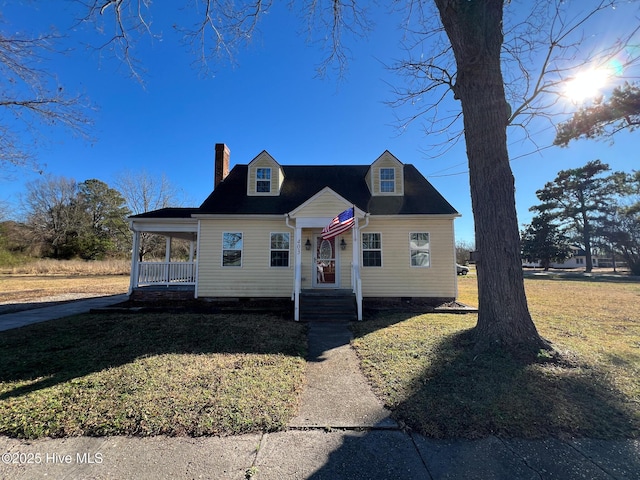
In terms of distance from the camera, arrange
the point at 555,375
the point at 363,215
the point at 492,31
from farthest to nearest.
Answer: the point at 363,215, the point at 492,31, the point at 555,375

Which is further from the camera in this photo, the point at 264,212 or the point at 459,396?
the point at 264,212

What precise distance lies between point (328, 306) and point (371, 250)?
9.57 feet

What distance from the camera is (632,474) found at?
2420mm

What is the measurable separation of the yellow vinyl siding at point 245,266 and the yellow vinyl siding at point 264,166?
1560mm

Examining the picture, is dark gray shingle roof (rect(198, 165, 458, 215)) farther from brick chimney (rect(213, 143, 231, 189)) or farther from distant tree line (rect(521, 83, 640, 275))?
distant tree line (rect(521, 83, 640, 275))

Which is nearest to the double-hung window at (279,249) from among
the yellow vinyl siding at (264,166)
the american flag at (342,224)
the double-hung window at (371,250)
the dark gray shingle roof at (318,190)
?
the dark gray shingle roof at (318,190)

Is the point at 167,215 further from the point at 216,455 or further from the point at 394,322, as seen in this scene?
the point at 216,455

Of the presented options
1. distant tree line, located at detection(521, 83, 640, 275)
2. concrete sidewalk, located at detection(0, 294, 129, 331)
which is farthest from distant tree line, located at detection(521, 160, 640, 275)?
concrete sidewalk, located at detection(0, 294, 129, 331)

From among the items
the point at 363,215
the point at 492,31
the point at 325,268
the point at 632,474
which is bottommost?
the point at 632,474

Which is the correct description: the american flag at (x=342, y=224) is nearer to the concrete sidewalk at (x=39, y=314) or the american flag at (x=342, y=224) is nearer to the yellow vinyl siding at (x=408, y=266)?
the yellow vinyl siding at (x=408, y=266)

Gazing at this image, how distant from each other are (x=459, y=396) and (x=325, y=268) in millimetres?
7500

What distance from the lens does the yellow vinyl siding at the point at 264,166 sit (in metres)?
11.8

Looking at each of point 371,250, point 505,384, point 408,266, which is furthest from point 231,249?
point 505,384

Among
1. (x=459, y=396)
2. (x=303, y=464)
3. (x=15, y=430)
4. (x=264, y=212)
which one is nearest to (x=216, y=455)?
(x=303, y=464)
